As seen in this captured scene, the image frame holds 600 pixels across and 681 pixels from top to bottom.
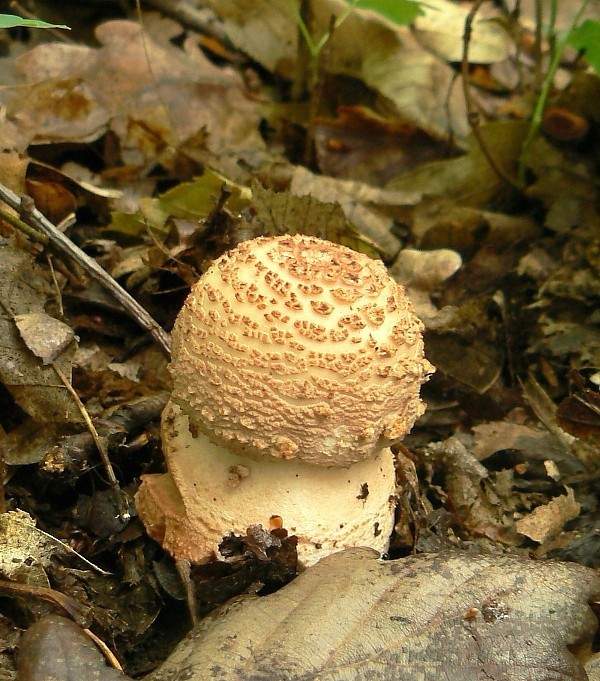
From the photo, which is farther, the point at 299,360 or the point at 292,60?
the point at 292,60

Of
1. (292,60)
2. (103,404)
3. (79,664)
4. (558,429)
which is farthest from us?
(292,60)

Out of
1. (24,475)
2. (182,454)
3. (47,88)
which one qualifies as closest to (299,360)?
(182,454)

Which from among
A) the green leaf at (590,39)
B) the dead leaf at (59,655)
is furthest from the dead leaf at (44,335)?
the green leaf at (590,39)

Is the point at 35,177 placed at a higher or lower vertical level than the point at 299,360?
lower

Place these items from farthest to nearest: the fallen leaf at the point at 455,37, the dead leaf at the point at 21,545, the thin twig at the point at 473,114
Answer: the fallen leaf at the point at 455,37
the thin twig at the point at 473,114
the dead leaf at the point at 21,545

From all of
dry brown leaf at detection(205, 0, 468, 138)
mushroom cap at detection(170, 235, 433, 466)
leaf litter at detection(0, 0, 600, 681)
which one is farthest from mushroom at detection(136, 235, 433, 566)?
dry brown leaf at detection(205, 0, 468, 138)

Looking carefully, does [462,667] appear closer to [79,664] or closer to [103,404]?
[79,664]

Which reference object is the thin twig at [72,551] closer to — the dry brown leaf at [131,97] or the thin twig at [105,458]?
the thin twig at [105,458]
